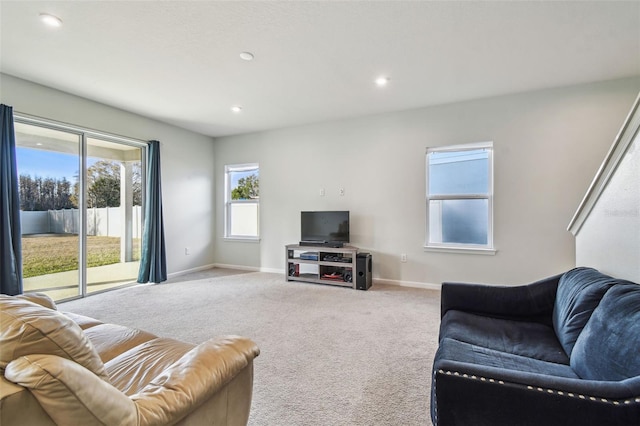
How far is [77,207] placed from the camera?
12.3 ft

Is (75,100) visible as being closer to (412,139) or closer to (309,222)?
(309,222)

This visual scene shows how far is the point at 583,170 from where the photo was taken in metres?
3.37

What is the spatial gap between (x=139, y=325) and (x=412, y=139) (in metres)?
4.16

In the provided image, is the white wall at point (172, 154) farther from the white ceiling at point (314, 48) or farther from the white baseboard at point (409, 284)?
the white baseboard at point (409, 284)

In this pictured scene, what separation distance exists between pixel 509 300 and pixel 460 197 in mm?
2346

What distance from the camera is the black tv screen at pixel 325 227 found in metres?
4.46

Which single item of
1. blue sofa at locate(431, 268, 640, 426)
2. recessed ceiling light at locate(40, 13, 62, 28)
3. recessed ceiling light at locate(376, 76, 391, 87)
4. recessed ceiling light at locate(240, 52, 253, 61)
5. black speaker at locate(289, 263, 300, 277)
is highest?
recessed ceiling light at locate(376, 76, 391, 87)

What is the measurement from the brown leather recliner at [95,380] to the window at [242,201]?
4.33 metres

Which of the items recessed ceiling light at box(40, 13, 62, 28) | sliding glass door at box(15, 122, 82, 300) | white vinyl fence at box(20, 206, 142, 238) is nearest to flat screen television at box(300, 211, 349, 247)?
white vinyl fence at box(20, 206, 142, 238)

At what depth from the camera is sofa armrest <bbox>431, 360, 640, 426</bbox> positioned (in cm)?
87

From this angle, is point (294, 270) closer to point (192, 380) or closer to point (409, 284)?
point (409, 284)

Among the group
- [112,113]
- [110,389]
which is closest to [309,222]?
[112,113]

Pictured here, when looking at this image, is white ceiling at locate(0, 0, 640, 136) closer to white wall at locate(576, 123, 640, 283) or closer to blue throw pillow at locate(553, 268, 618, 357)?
white wall at locate(576, 123, 640, 283)

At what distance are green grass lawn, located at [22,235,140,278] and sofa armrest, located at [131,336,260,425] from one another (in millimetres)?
3679
